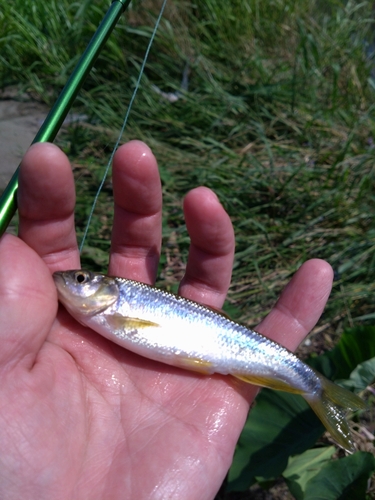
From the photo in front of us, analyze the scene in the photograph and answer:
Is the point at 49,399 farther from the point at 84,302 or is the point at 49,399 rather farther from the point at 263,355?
the point at 263,355

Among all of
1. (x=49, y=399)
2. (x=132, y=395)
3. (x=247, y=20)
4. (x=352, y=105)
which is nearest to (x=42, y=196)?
(x=49, y=399)

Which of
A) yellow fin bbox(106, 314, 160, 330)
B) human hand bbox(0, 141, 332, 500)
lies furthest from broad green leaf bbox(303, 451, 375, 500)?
yellow fin bbox(106, 314, 160, 330)

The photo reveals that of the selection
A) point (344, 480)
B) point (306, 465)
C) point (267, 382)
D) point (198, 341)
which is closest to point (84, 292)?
point (198, 341)

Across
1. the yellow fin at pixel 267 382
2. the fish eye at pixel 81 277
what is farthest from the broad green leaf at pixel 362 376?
the fish eye at pixel 81 277

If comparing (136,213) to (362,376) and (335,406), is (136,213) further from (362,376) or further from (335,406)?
(362,376)

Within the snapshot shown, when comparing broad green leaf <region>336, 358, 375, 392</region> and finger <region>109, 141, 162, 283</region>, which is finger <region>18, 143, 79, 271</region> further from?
broad green leaf <region>336, 358, 375, 392</region>

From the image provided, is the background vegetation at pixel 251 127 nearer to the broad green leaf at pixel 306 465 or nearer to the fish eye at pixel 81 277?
the broad green leaf at pixel 306 465
